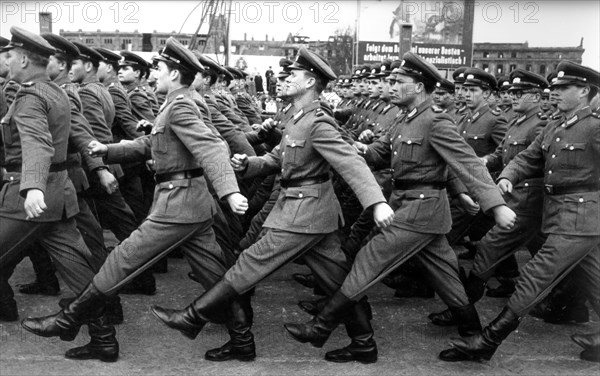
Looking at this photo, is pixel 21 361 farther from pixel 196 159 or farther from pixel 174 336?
pixel 196 159

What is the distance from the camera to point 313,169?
4238 mm

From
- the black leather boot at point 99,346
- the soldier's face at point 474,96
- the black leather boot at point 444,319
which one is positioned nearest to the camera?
the black leather boot at point 99,346

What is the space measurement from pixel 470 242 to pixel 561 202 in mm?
3440

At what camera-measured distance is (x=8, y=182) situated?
422 cm

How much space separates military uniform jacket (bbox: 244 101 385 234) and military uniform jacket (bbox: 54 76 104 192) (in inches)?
60.7

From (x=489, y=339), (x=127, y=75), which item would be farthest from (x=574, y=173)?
(x=127, y=75)

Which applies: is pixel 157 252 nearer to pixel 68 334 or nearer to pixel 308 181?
pixel 68 334

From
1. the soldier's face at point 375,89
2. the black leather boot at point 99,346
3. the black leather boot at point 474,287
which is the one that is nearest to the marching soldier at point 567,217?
the black leather boot at point 474,287

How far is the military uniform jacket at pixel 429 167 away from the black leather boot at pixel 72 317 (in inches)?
78.5

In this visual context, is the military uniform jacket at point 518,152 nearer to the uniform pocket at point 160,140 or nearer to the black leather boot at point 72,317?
the uniform pocket at point 160,140

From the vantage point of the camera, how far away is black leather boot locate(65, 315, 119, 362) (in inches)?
163

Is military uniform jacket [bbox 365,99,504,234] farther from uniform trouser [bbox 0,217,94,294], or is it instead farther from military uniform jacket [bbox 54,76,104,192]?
military uniform jacket [bbox 54,76,104,192]

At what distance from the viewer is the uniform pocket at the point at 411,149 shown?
4484 millimetres

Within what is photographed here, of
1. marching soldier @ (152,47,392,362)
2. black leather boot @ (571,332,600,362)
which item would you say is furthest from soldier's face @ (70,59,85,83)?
black leather boot @ (571,332,600,362)
